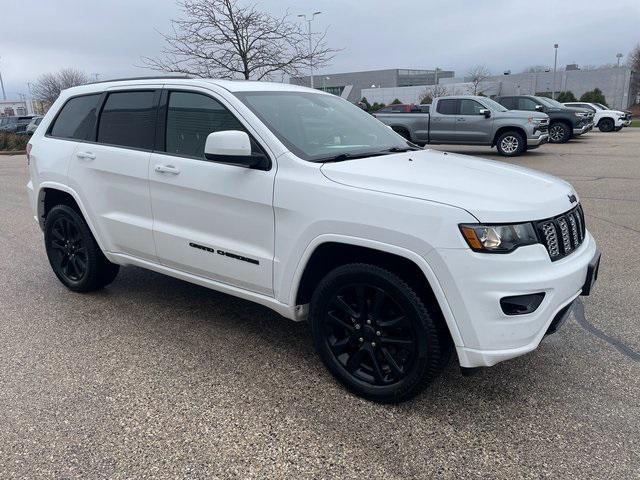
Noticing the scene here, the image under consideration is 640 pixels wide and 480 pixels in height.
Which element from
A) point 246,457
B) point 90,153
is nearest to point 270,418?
point 246,457

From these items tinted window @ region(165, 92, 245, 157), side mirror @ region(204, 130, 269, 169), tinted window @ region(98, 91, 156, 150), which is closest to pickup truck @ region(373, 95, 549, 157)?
tinted window @ region(98, 91, 156, 150)

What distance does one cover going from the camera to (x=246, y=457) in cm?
267

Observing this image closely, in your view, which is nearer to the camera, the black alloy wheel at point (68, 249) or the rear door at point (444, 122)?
the black alloy wheel at point (68, 249)

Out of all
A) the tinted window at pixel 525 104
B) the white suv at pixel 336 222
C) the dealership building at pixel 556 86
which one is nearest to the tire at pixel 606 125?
the tinted window at pixel 525 104

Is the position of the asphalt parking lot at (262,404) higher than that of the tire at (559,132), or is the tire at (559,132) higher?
the tire at (559,132)

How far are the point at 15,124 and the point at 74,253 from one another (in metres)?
32.5

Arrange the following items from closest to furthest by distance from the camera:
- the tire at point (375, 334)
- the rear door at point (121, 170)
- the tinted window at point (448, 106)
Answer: the tire at point (375, 334)
the rear door at point (121, 170)
the tinted window at point (448, 106)

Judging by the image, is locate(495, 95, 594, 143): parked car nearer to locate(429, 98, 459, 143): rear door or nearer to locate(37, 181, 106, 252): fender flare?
locate(429, 98, 459, 143): rear door

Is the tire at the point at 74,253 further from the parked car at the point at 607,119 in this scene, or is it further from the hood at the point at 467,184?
the parked car at the point at 607,119

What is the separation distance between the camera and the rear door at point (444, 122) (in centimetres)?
1645

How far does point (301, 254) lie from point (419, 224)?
78 centimetres

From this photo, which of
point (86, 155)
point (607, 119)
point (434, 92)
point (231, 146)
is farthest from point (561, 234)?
point (434, 92)

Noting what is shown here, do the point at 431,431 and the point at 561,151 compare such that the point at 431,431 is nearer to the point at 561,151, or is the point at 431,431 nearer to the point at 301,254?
the point at 301,254

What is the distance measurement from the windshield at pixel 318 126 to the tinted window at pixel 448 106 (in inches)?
508
